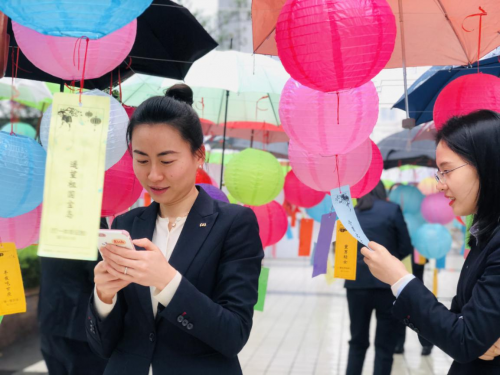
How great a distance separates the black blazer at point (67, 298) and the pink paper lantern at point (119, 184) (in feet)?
1.71

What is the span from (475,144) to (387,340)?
3.41 m

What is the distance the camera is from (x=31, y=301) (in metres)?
7.03

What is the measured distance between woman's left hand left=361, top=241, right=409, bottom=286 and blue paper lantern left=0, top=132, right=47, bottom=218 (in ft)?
4.36

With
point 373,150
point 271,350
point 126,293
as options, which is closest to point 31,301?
point 271,350

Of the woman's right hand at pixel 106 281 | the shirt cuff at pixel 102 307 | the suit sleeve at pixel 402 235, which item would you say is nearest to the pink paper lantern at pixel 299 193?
the suit sleeve at pixel 402 235

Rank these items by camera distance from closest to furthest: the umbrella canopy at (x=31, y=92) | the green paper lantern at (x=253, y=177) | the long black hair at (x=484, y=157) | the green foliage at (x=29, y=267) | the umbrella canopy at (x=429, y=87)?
the long black hair at (x=484, y=157), the umbrella canopy at (x=429, y=87), the green paper lantern at (x=253, y=177), the umbrella canopy at (x=31, y=92), the green foliage at (x=29, y=267)

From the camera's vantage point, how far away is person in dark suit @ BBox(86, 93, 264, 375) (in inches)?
66.3

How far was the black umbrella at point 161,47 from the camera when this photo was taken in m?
2.84

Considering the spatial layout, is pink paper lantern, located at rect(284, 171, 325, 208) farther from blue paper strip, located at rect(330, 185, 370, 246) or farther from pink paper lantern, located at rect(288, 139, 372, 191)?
blue paper strip, located at rect(330, 185, 370, 246)

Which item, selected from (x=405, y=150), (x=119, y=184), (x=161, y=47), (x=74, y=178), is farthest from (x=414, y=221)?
(x=74, y=178)

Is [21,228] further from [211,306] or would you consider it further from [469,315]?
[469,315]

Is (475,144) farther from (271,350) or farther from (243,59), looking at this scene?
(271,350)

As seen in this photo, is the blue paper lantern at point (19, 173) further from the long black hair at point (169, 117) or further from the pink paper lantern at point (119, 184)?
the long black hair at point (169, 117)

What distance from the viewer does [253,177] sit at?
4000mm
